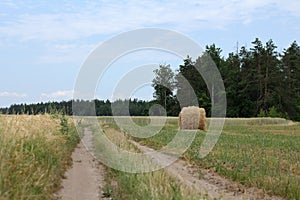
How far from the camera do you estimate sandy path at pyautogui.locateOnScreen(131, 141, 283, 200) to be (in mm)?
10902

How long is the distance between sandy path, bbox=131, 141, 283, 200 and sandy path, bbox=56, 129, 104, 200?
2409mm

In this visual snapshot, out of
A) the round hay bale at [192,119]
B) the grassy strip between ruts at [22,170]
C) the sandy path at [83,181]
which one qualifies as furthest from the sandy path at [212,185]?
the round hay bale at [192,119]

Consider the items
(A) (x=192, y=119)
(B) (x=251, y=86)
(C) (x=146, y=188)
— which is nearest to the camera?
(C) (x=146, y=188)

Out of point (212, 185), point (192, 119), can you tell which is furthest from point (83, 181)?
point (192, 119)

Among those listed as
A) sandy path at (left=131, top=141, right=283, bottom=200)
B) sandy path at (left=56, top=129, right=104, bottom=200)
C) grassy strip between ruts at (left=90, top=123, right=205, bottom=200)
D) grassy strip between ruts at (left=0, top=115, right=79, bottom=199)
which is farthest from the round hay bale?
grassy strip between ruts at (left=0, top=115, right=79, bottom=199)

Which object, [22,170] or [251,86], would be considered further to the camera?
[251,86]

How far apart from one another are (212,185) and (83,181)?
3798 mm

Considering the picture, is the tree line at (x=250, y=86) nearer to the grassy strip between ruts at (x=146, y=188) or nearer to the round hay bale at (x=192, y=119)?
the round hay bale at (x=192, y=119)

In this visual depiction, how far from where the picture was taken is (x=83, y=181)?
1277 centimetres

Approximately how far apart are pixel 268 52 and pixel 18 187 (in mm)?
82047

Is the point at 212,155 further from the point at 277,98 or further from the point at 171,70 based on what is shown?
the point at 277,98

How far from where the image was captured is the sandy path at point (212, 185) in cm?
1090

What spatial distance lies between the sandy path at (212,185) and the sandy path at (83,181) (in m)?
2.41

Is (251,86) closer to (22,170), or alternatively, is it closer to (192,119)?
(192,119)
